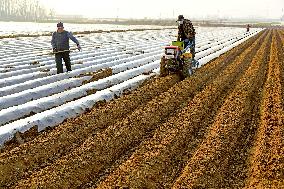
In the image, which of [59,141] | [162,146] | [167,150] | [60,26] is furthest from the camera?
[60,26]

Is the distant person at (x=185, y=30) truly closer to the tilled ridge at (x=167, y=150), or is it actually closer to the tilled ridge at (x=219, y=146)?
the tilled ridge at (x=219, y=146)

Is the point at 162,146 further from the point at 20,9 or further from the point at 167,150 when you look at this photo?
the point at 20,9

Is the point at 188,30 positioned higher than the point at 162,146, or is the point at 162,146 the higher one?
the point at 188,30

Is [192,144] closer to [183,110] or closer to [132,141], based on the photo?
[132,141]

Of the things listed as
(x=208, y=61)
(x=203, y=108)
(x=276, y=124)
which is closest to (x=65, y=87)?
(x=203, y=108)

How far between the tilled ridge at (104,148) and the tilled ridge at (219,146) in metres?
0.95

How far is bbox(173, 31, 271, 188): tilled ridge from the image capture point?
3.94 meters

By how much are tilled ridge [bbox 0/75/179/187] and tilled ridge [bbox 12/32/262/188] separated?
20 cm

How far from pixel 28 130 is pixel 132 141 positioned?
5.31ft

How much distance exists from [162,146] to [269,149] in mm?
1453

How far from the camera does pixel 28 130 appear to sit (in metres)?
5.38

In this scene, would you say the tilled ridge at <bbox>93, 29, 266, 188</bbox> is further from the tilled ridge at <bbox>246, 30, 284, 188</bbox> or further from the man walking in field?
the man walking in field

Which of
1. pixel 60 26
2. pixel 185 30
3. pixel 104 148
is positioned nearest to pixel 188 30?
pixel 185 30

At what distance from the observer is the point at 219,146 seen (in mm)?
4848
